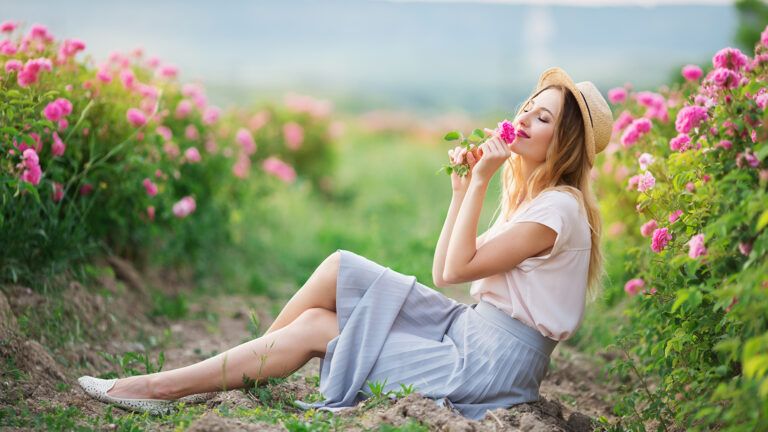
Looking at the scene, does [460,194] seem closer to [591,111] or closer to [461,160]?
[461,160]

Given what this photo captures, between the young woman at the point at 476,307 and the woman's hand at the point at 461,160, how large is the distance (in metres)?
0.02

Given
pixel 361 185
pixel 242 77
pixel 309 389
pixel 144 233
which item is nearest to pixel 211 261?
pixel 144 233

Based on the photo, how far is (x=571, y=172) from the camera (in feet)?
8.68

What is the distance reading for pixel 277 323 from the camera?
8.91 ft

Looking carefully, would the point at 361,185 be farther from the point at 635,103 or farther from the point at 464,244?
the point at 464,244

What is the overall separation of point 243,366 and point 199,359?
992 mm

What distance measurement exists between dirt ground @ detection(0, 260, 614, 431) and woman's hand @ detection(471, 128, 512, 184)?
0.71 m

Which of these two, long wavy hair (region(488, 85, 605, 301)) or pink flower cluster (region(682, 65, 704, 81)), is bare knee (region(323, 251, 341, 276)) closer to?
long wavy hair (region(488, 85, 605, 301))

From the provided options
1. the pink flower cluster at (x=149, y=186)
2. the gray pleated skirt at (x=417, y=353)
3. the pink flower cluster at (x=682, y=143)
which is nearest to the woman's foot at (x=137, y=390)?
the gray pleated skirt at (x=417, y=353)

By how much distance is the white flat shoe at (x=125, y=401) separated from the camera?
2523 millimetres

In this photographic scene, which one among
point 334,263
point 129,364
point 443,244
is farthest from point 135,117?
point 443,244

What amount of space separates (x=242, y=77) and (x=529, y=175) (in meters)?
39.2

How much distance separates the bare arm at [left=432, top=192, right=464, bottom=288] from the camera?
2.62 m

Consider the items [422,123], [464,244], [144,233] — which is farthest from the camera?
[422,123]
